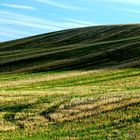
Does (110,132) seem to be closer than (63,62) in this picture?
Yes

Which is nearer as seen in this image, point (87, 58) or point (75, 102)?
point (75, 102)

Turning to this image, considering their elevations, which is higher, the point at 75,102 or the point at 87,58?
the point at 87,58

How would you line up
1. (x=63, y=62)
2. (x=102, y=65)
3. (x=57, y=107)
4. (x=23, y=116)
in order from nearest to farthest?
(x=23, y=116) < (x=57, y=107) < (x=102, y=65) < (x=63, y=62)

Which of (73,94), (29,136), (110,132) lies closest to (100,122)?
(110,132)

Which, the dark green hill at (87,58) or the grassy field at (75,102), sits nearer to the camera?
the grassy field at (75,102)

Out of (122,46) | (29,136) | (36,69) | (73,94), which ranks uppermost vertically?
(122,46)

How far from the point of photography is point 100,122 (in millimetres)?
27547

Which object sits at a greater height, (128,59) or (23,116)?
(128,59)

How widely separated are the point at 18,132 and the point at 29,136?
144 centimetres

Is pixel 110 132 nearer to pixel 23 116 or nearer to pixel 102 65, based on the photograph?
pixel 23 116

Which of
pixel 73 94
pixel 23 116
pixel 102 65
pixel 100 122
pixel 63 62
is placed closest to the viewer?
pixel 100 122

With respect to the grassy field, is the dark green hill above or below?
above

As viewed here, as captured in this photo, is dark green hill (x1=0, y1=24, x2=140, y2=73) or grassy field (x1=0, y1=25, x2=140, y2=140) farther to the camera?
dark green hill (x1=0, y1=24, x2=140, y2=73)

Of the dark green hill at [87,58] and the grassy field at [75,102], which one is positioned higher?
the dark green hill at [87,58]
